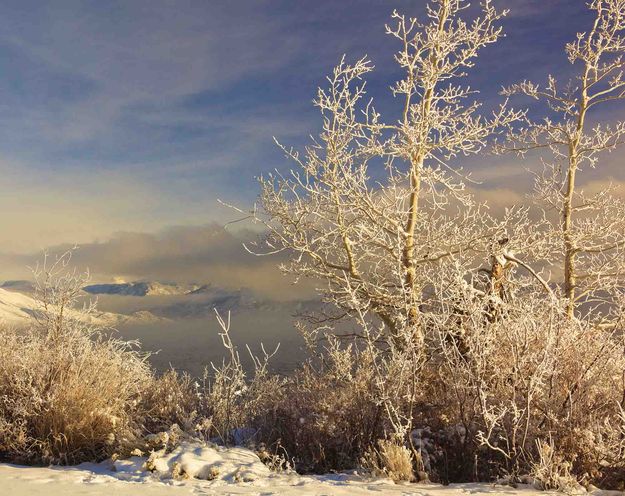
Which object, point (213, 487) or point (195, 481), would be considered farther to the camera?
point (195, 481)

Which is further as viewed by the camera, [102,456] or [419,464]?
[102,456]

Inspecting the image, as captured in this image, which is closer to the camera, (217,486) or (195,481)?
(217,486)

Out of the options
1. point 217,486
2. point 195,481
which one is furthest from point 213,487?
point 195,481

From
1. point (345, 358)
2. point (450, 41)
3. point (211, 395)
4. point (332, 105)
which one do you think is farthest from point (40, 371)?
point (450, 41)

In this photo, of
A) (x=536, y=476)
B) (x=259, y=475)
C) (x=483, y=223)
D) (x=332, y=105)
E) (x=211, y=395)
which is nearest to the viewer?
(x=536, y=476)

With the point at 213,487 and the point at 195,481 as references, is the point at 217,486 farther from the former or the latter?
the point at 195,481

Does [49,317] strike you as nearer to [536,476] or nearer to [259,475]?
[259,475]

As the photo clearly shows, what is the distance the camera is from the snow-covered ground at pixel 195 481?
6984mm

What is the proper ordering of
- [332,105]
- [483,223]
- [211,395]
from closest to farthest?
[211,395]
[332,105]
[483,223]

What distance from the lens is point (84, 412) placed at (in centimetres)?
910

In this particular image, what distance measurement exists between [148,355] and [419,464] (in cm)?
628

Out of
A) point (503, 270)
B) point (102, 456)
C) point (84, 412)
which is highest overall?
point (503, 270)

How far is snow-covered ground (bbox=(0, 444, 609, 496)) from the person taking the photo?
6984mm

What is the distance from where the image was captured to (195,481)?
7.47 m
